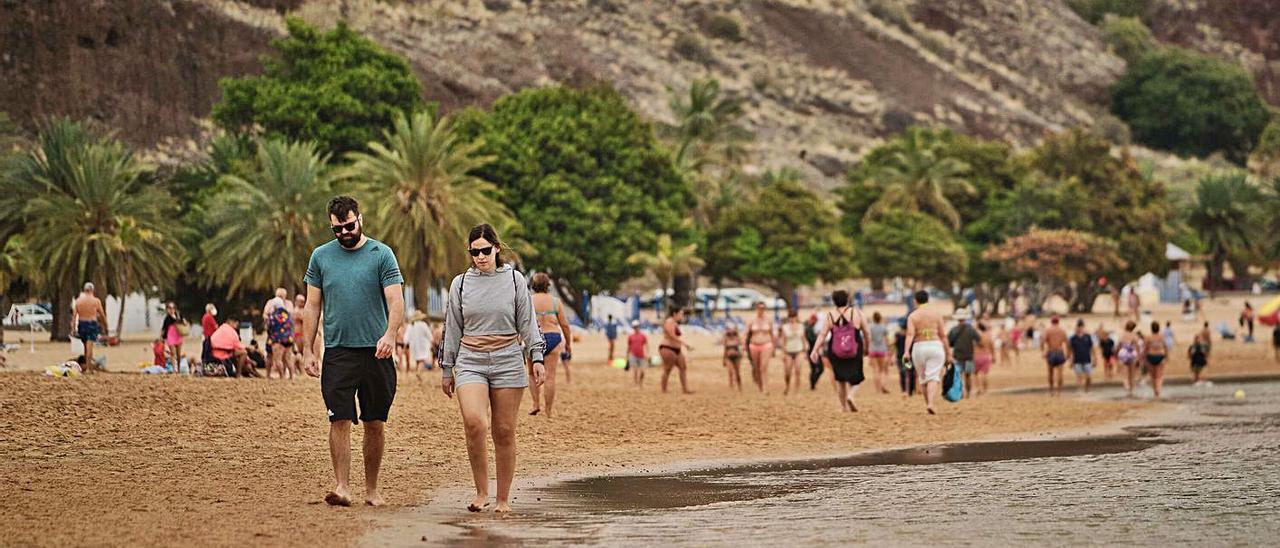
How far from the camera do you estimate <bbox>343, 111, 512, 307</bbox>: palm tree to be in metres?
42.7

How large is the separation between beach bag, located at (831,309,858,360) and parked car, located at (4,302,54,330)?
89.5ft

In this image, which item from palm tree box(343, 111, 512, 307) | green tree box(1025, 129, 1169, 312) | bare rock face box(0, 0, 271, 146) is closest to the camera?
palm tree box(343, 111, 512, 307)

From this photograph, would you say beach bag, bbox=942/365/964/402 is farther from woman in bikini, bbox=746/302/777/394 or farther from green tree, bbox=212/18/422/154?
green tree, bbox=212/18/422/154

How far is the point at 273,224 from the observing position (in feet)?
133

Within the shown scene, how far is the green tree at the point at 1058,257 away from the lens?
63.6m

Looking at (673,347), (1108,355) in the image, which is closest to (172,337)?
(673,347)

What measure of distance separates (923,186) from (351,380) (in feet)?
214

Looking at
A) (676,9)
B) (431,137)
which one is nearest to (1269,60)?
(676,9)

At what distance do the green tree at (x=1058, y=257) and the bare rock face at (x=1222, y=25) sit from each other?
323 ft

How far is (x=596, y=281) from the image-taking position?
185 feet

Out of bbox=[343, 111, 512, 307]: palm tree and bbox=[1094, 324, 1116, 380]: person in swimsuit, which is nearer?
bbox=[1094, 324, 1116, 380]: person in swimsuit

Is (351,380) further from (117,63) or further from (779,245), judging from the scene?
(117,63)

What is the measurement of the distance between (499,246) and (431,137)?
34444mm

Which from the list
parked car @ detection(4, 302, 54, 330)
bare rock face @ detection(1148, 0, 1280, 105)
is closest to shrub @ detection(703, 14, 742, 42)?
bare rock face @ detection(1148, 0, 1280, 105)
